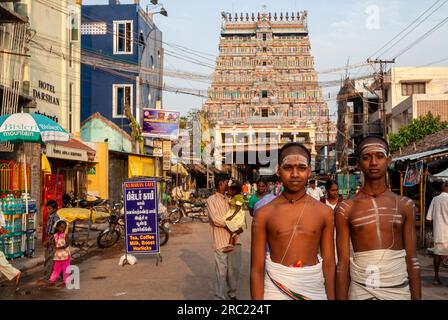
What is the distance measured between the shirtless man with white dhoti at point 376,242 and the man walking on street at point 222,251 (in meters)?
3.86

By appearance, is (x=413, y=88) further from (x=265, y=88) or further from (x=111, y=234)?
(x=265, y=88)

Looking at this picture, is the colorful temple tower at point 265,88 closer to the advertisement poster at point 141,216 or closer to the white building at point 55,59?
the white building at point 55,59

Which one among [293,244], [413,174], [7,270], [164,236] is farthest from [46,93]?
[293,244]

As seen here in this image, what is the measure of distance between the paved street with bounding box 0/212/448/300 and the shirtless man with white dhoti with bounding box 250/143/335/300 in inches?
176

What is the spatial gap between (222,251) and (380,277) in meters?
4.09

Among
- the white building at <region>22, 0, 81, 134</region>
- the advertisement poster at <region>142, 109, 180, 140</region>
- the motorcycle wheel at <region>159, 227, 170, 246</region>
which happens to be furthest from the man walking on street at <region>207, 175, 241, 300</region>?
the advertisement poster at <region>142, 109, 180, 140</region>

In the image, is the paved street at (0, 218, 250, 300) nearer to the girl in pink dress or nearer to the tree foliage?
the girl in pink dress

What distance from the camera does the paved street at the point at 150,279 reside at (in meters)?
7.94

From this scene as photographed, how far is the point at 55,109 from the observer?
22.1m

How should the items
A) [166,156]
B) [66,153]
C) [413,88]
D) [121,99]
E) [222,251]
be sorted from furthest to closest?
[413,88], [121,99], [166,156], [66,153], [222,251]

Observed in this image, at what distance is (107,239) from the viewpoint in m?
13.8

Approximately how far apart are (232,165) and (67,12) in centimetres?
3863

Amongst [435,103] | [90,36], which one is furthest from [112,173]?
[435,103]

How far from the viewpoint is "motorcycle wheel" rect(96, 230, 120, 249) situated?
44.8 feet
